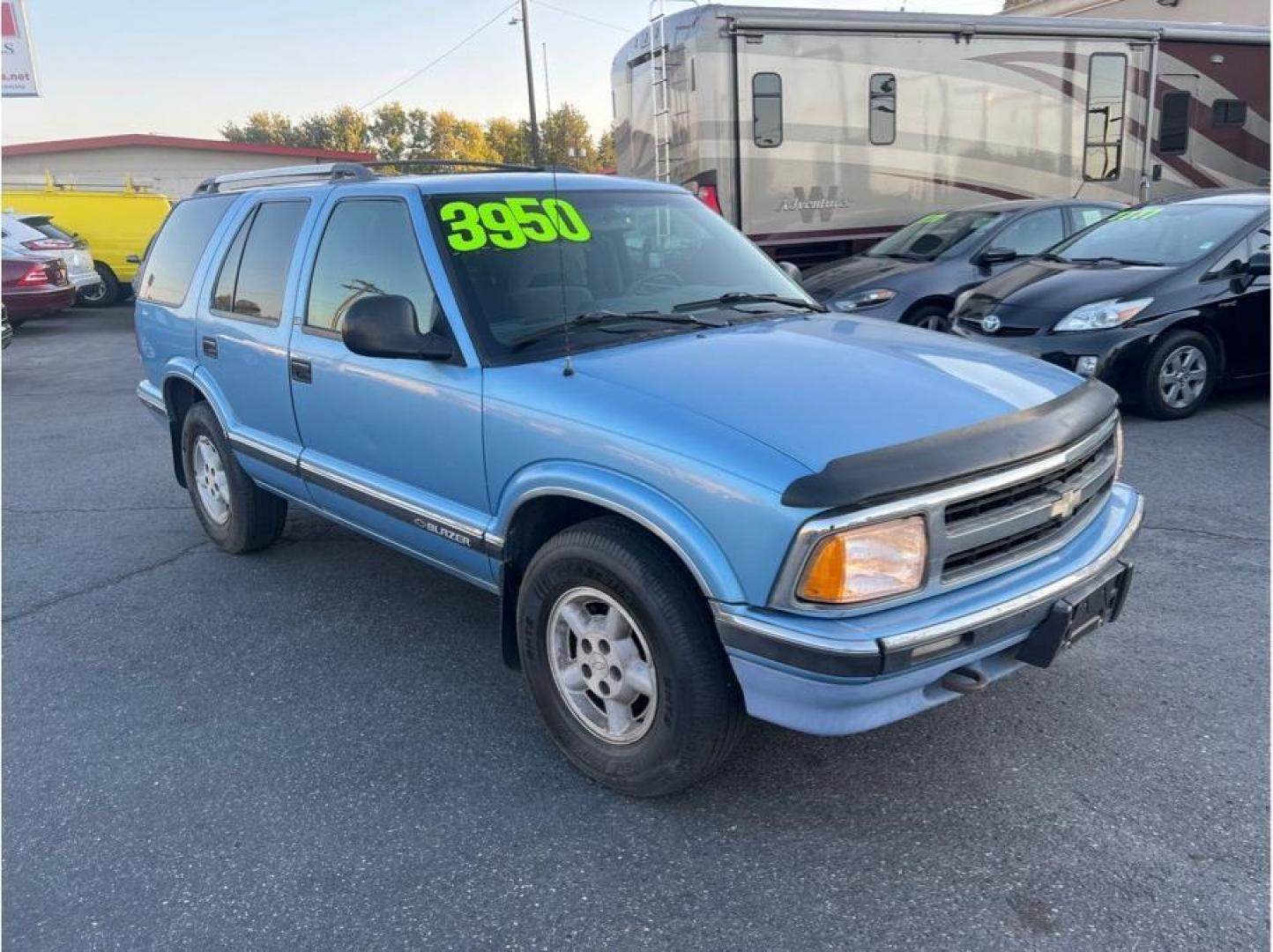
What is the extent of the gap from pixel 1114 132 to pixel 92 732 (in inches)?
532

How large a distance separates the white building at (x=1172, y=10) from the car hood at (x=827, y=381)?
62.1 ft

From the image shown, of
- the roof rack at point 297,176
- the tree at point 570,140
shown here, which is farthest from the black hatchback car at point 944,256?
the tree at point 570,140

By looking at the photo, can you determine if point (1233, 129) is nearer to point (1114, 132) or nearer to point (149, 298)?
point (1114, 132)

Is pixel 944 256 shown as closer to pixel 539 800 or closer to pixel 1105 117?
pixel 1105 117

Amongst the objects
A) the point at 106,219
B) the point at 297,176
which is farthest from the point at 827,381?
the point at 106,219

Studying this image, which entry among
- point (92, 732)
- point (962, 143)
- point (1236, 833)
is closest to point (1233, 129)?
point (962, 143)

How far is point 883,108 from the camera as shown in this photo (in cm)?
1163

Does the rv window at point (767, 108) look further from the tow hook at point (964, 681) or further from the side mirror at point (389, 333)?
the tow hook at point (964, 681)

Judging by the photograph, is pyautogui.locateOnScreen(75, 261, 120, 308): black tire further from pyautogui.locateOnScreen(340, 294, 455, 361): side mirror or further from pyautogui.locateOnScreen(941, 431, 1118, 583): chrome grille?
pyautogui.locateOnScreen(941, 431, 1118, 583): chrome grille

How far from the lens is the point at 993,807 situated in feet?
9.46

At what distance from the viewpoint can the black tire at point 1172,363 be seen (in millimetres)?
6723

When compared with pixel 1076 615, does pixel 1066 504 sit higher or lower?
higher

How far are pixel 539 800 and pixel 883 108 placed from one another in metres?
10.6

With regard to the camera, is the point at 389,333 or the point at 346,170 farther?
the point at 346,170
